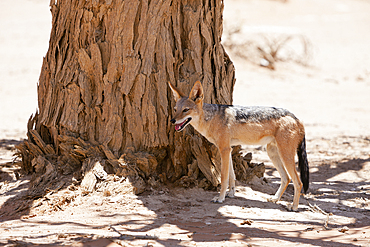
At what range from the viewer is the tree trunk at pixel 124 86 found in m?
5.44

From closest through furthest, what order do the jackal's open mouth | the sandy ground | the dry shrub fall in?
the sandy ground, the jackal's open mouth, the dry shrub

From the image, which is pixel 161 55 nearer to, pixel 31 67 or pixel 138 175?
pixel 138 175

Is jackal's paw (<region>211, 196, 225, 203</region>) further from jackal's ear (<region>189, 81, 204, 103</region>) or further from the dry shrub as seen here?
the dry shrub

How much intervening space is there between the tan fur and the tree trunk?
44 cm

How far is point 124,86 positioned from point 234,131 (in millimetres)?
1743

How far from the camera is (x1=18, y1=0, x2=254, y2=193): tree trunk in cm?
544

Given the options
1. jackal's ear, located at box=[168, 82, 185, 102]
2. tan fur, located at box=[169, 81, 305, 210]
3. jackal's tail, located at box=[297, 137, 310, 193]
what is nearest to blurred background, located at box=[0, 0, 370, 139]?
jackal's tail, located at box=[297, 137, 310, 193]

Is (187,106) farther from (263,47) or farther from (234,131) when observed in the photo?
(263,47)

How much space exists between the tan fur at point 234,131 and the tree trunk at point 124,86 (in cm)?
44

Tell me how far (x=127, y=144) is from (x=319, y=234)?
2.90 meters

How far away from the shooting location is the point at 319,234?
165 inches

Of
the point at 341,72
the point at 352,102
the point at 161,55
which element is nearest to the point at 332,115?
the point at 352,102

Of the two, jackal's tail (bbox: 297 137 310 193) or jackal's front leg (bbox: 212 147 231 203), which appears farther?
jackal's tail (bbox: 297 137 310 193)

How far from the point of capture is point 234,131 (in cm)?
543
